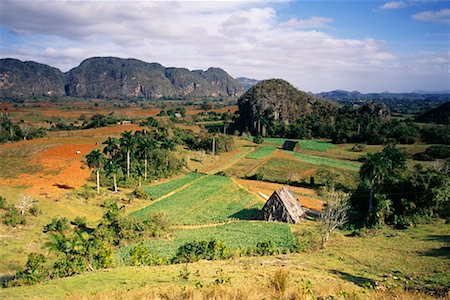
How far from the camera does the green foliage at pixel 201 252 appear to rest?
24.0 metres

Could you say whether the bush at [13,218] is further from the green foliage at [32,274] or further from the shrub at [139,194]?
the shrub at [139,194]

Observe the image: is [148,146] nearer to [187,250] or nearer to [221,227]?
[221,227]

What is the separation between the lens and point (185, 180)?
2092 inches

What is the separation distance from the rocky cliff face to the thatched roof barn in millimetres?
67914

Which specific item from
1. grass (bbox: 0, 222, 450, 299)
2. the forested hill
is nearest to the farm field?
grass (bbox: 0, 222, 450, 299)

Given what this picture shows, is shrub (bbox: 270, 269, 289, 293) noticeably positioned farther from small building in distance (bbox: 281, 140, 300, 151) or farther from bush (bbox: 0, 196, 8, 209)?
small building in distance (bbox: 281, 140, 300, 151)

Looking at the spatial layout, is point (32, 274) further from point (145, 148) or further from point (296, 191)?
point (296, 191)

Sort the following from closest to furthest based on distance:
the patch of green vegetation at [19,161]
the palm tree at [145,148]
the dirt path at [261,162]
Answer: the patch of green vegetation at [19,161] → the palm tree at [145,148] → the dirt path at [261,162]

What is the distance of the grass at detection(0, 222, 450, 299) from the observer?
10.8m

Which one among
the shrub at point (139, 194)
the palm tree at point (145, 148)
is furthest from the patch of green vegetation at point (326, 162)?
the shrub at point (139, 194)

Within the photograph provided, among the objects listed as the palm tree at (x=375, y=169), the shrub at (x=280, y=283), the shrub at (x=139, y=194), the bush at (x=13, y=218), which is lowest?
the shrub at (x=139, y=194)

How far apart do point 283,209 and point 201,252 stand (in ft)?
44.2

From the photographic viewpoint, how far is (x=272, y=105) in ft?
372

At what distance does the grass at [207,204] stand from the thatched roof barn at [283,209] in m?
3.45
